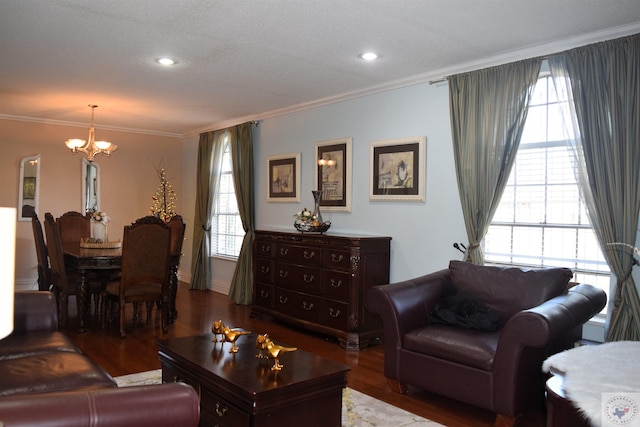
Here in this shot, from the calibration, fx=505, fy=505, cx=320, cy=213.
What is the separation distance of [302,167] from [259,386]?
163 inches

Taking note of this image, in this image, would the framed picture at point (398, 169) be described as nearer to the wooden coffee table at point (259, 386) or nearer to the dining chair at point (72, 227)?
the wooden coffee table at point (259, 386)

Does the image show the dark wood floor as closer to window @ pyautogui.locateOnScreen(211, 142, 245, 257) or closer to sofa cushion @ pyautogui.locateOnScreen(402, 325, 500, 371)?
sofa cushion @ pyautogui.locateOnScreen(402, 325, 500, 371)

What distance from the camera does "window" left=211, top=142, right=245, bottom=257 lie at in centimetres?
741

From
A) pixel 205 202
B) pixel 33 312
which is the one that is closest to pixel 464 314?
pixel 33 312

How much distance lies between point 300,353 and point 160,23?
2421 millimetres

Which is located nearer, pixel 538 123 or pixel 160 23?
pixel 160 23

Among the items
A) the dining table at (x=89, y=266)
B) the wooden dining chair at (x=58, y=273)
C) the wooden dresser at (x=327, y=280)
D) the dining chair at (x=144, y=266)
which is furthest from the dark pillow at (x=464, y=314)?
the wooden dining chair at (x=58, y=273)

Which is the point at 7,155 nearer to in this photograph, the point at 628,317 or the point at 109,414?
the point at 109,414

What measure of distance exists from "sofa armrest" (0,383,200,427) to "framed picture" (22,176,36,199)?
22.2 ft

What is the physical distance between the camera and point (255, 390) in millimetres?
2164

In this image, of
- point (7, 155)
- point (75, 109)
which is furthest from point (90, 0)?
point (7, 155)

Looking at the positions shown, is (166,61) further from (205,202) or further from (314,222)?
(205,202)

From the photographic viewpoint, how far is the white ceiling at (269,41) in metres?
3.20

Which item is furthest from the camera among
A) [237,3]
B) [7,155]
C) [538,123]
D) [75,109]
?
[7,155]
